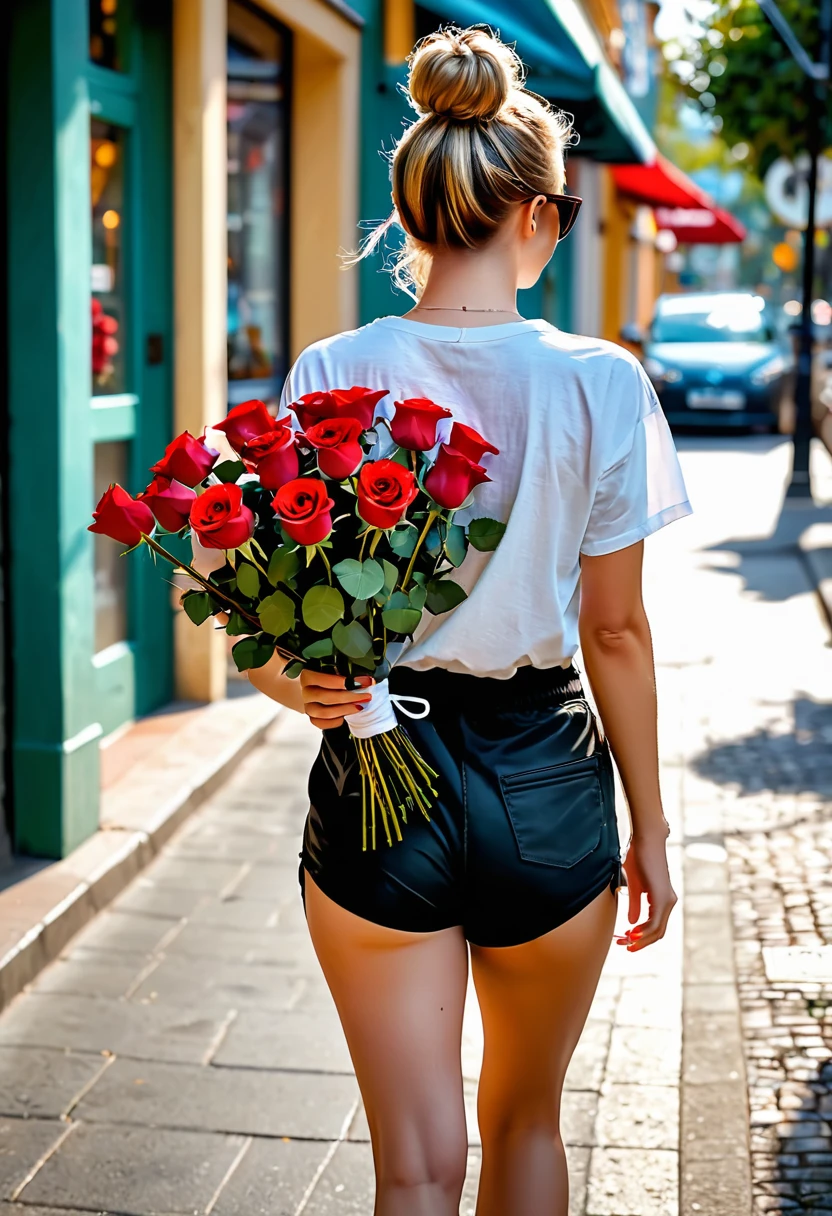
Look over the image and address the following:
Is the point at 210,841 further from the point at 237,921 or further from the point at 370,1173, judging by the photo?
the point at 370,1173

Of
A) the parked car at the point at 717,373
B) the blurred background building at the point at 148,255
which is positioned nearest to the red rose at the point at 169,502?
the blurred background building at the point at 148,255

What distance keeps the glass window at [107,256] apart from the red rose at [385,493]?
4.24m

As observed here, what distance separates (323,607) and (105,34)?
4610 millimetres

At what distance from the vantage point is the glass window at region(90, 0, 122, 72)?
18.7 ft

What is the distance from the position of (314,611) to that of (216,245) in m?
4.94

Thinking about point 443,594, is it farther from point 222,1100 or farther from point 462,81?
point 222,1100

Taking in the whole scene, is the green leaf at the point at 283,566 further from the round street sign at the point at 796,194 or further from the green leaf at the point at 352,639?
the round street sign at the point at 796,194

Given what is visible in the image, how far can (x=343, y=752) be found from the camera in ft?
6.66

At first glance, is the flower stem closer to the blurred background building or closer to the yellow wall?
the blurred background building

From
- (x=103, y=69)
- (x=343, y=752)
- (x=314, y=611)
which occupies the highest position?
(x=103, y=69)

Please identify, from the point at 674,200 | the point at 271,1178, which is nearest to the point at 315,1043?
the point at 271,1178

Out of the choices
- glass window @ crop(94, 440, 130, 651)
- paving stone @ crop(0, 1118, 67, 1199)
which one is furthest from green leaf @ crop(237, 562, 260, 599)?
glass window @ crop(94, 440, 130, 651)

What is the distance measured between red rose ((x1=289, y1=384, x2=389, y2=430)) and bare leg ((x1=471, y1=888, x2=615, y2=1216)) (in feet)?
2.30

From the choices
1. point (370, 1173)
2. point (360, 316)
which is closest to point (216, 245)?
point (360, 316)
